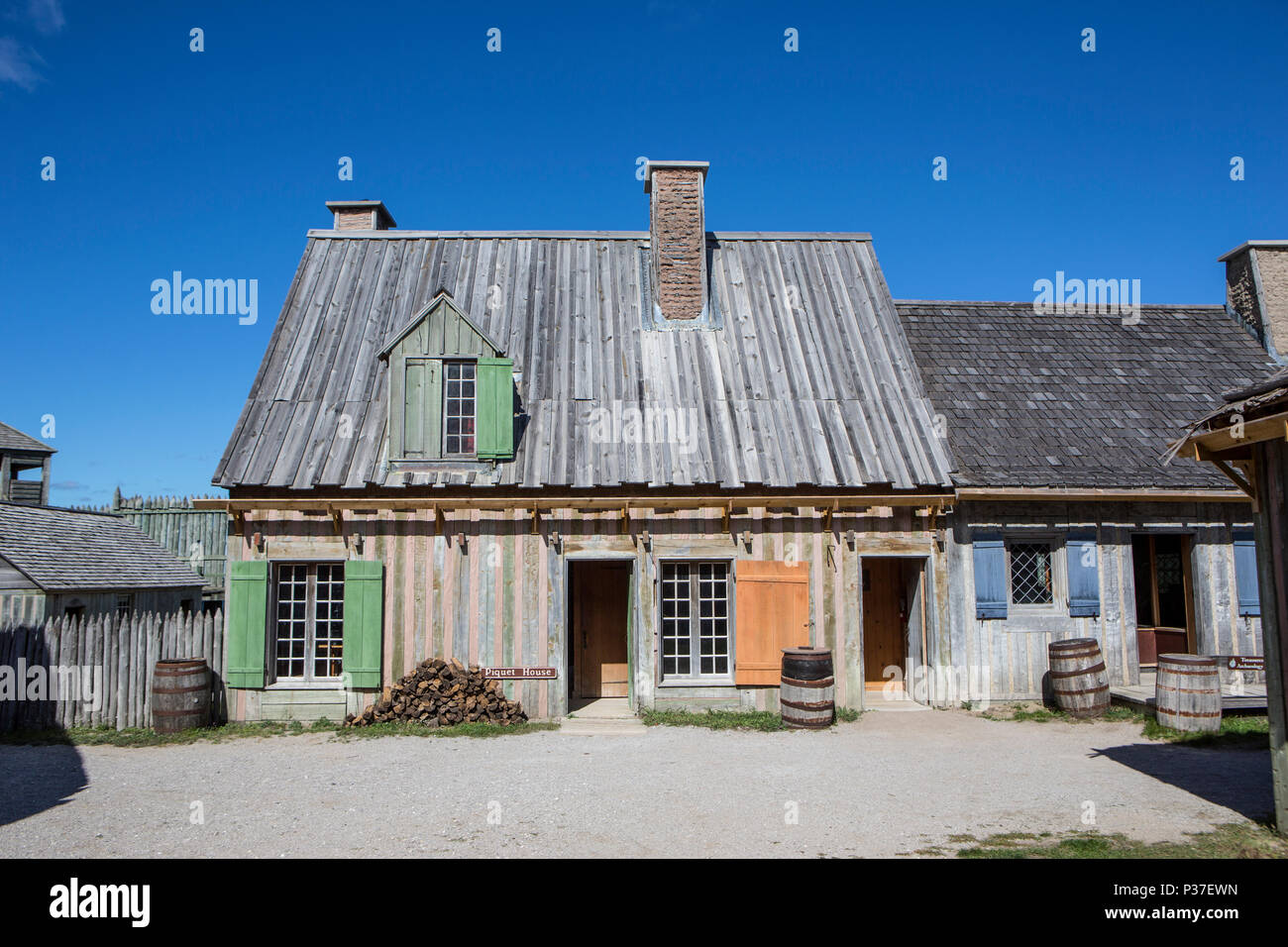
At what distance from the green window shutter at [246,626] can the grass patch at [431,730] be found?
5.08 feet

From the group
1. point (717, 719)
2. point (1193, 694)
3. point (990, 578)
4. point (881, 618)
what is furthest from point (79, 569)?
point (1193, 694)

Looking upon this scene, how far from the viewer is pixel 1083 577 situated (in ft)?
41.0

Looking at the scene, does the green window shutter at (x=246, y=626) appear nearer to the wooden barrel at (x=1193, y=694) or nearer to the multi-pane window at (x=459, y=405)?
the multi-pane window at (x=459, y=405)

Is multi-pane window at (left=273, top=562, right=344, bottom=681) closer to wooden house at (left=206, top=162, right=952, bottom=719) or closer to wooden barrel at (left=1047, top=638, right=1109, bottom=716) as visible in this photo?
wooden house at (left=206, top=162, right=952, bottom=719)

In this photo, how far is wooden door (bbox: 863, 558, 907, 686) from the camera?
43.5 feet

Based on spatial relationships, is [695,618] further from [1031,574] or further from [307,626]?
[307,626]

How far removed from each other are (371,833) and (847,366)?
397 inches

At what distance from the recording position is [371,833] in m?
6.75

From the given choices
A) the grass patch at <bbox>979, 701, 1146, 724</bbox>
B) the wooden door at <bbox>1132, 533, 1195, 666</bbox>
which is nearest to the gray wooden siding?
the grass patch at <bbox>979, 701, 1146, 724</bbox>

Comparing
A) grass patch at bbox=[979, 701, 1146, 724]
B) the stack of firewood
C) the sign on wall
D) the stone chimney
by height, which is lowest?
grass patch at bbox=[979, 701, 1146, 724]

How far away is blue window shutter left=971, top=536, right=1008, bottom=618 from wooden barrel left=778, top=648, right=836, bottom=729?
2.98 m

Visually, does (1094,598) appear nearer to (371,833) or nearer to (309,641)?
(371,833)

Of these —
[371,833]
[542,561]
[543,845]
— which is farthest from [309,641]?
[543,845]

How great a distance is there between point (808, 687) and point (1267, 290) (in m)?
12.8
